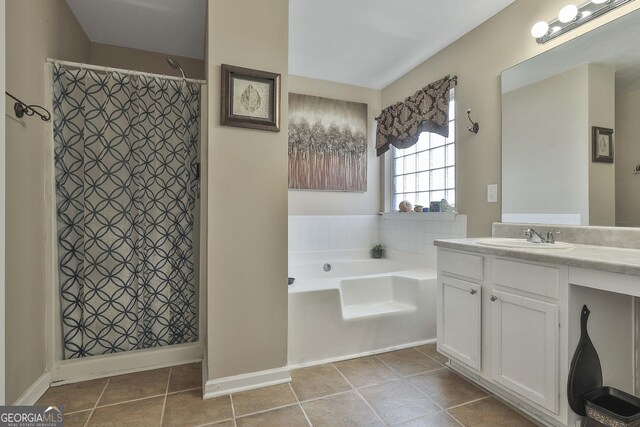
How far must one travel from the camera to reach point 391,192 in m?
3.61

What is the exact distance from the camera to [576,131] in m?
1.81

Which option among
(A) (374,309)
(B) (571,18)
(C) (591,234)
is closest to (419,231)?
(A) (374,309)

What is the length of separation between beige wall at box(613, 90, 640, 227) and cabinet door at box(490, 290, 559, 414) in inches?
28.9

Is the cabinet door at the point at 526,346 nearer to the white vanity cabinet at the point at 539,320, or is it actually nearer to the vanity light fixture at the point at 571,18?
the white vanity cabinet at the point at 539,320

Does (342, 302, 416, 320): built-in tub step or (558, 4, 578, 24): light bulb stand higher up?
(558, 4, 578, 24): light bulb

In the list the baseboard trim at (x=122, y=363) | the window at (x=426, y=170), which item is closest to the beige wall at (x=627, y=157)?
the window at (x=426, y=170)

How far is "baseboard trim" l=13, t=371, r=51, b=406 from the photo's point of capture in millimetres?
1558

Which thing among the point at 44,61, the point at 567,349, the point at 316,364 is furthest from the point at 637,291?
the point at 44,61

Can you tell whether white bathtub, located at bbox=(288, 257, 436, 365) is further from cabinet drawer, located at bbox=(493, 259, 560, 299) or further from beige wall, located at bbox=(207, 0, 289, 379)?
cabinet drawer, located at bbox=(493, 259, 560, 299)

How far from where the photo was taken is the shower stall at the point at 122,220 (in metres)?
1.86

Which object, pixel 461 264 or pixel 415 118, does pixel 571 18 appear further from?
pixel 461 264

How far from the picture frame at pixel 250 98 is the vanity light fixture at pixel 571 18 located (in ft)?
5.32

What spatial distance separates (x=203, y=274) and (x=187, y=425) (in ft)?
2.66

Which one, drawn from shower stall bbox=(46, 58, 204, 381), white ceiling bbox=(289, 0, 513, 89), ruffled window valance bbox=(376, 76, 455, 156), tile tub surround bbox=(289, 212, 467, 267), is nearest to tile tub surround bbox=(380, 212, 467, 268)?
tile tub surround bbox=(289, 212, 467, 267)
